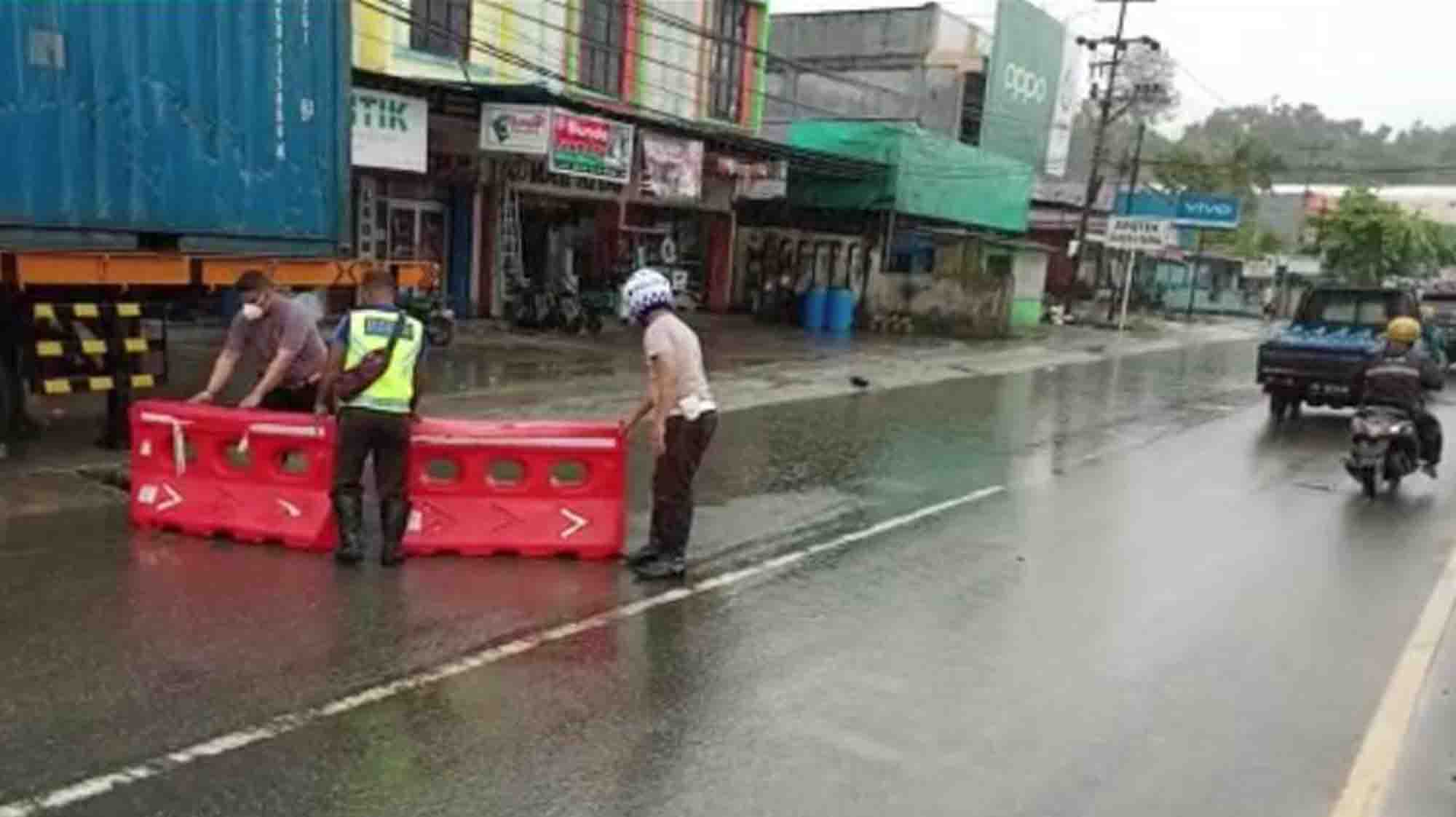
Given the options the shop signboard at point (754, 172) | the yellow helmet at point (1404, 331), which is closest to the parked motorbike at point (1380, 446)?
the yellow helmet at point (1404, 331)

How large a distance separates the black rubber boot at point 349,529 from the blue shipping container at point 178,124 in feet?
12.6

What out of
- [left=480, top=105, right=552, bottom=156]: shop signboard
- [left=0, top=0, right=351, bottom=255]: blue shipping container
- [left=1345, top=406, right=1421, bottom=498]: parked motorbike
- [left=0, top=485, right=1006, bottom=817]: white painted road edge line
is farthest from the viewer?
[left=480, top=105, right=552, bottom=156]: shop signboard

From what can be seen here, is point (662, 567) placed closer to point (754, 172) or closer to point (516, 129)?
point (516, 129)

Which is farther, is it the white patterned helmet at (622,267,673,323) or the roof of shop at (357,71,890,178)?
the roof of shop at (357,71,890,178)

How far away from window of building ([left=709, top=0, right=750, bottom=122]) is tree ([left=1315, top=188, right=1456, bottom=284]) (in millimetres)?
37688

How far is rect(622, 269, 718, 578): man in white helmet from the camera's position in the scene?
742 cm

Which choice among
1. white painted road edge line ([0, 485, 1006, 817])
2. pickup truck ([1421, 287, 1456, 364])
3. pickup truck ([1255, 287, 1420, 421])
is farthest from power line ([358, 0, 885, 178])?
pickup truck ([1421, 287, 1456, 364])

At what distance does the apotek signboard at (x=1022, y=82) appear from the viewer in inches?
1652

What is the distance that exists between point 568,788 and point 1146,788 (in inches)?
79.9

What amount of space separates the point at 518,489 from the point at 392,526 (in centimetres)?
78

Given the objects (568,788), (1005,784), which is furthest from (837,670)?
(568,788)

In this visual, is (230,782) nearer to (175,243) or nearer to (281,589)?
(281,589)

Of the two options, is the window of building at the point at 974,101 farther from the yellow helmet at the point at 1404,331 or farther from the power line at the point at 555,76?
the yellow helmet at the point at 1404,331

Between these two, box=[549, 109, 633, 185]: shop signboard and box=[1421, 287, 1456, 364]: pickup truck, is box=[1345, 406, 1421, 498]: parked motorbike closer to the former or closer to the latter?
box=[549, 109, 633, 185]: shop signboard
